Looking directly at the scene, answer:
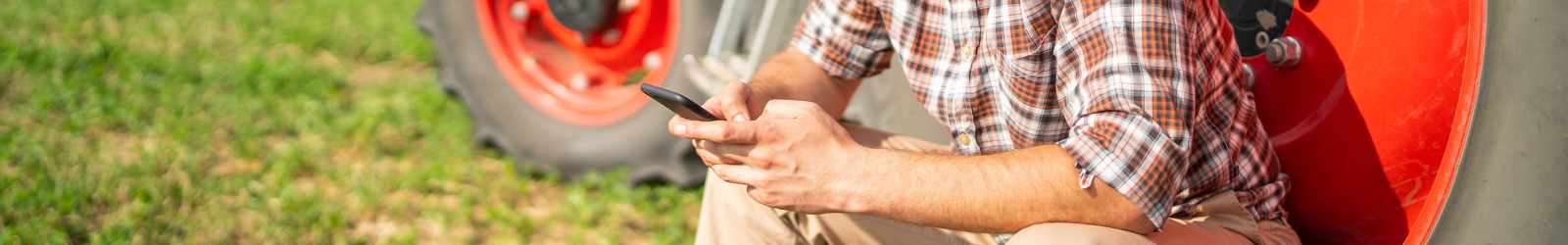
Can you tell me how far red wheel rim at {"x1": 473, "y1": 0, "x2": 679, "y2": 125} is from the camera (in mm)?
3051

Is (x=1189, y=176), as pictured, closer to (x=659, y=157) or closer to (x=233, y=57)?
(x=659, y=157)

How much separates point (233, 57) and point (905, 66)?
322 centimetres

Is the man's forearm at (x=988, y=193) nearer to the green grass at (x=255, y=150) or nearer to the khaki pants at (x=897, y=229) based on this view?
the khaki pants at (x=897, y=229)

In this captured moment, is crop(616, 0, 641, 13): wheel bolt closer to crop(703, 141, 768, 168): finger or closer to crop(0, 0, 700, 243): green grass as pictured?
crop(0, 0, 700, 243): green grass

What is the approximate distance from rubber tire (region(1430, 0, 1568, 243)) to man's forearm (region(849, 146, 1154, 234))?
36 centimetres

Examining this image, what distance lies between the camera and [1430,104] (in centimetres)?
149

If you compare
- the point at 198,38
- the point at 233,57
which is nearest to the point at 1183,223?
the point at 233,57

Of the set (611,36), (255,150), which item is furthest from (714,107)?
(255,150)

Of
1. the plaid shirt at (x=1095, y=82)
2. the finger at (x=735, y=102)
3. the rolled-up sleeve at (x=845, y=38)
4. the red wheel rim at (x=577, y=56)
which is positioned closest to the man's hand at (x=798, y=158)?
the finger at (x=735, y=102)

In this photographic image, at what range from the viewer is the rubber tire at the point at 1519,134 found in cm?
128

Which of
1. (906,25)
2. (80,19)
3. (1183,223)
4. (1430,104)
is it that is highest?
(80,19)

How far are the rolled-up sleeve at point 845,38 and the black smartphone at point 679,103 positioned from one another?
0.35m

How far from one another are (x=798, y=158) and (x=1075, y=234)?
→ 359mm

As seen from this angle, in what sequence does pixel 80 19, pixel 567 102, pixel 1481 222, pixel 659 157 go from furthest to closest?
pixel 80 19 < pixel 567 102 < pixel 659 157 < pixel 1481 222
